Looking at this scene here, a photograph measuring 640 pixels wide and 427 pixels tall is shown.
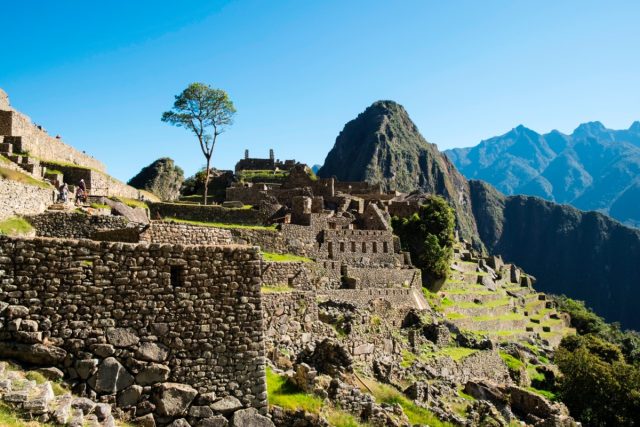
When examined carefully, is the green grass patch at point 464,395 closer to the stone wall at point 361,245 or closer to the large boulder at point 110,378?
the stone wall at point 361,245

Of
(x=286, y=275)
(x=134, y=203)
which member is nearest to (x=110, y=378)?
(x=286, y=275)

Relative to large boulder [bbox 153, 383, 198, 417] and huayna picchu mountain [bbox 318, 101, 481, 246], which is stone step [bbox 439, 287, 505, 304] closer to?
large boulder [bbox 153, 383, 198, 417]

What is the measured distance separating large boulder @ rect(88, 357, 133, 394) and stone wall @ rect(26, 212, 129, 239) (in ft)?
33.4

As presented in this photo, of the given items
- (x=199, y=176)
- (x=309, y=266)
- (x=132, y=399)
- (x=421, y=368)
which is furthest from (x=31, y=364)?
(x=199, y=176)

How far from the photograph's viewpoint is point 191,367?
28.8ft

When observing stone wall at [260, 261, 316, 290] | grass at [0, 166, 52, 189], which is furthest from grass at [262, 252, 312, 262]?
grass at [0, 166, 52, 189]

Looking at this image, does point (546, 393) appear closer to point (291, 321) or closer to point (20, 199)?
point (291, 321)

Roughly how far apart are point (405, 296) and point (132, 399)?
27.5 metres

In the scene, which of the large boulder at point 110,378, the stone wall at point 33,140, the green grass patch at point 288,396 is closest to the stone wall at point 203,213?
the stone wall at point 33,140

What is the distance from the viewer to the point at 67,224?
1803 centimetres

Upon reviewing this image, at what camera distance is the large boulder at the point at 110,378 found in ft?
26.8

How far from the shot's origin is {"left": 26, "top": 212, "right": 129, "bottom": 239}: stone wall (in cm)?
1777

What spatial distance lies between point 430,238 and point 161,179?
28017 millimetres

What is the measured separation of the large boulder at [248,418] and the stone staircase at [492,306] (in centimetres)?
3242
